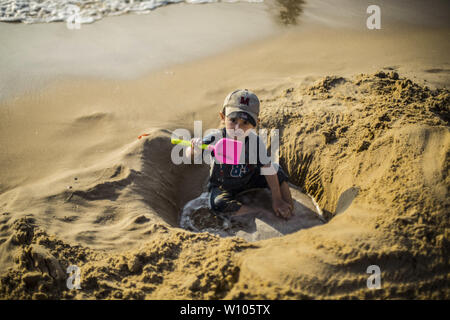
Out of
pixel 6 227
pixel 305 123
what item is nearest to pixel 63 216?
pixel 6 227

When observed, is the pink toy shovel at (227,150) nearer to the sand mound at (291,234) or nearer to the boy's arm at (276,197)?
the boy's arm at (276,197)

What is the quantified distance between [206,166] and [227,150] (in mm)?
712

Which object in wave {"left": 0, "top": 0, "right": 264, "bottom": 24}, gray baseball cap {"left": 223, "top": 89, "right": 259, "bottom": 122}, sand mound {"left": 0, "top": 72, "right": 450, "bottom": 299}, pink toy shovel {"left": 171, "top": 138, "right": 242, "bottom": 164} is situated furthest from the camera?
wave {"left": 0, "top": 0, "right": 264, "bottom": 24}

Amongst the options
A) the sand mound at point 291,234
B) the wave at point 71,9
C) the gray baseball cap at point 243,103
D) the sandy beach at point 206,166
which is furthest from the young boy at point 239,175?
the wave at point 71,9

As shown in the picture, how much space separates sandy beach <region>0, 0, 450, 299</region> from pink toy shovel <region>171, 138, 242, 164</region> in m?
0.52

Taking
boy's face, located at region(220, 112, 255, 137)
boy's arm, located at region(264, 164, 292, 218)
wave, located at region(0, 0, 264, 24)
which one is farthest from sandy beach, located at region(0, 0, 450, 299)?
boy's face, located at region(220, 112, 255, 137)

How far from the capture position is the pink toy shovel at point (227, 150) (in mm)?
2584

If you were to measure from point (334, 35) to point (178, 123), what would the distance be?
3.01 meters

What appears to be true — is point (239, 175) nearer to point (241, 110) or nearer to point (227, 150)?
point (227, 150)

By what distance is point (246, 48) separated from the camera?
15.8ft

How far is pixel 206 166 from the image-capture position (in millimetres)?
3285

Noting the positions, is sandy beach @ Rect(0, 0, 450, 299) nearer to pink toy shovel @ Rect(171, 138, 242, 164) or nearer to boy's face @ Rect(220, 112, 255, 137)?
pink toy shovel @ Rect(171, 138, 242, 164)

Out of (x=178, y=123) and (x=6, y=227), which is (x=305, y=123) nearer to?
(x=178, y=123)

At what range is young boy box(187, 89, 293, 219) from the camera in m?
2.45
